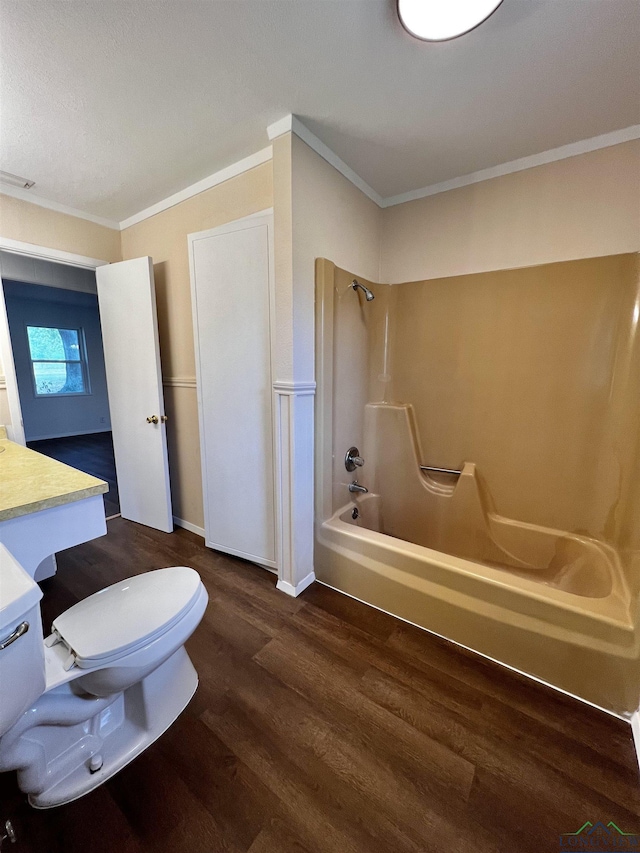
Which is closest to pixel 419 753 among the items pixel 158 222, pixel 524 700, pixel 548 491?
pixel 524 700

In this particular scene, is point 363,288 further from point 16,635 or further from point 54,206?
point 54,206

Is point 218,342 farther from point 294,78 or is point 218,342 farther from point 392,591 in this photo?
point 392,591

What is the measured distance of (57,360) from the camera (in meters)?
5.41

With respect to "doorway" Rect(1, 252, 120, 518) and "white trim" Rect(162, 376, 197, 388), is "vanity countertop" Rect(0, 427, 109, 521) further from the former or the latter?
"doorway" Rect(1, 252, 120, 518)

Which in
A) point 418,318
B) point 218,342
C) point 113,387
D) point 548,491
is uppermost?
point 418,318

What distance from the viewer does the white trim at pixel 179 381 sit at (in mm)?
2186

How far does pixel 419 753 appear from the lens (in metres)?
1.04

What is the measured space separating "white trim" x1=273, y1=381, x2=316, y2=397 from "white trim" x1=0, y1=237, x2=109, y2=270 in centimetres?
186

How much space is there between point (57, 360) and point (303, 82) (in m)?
6.06

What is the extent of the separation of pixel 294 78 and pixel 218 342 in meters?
1.16

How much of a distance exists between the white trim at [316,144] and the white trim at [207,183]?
19cm

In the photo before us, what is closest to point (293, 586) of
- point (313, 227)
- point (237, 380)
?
point (237, 380)

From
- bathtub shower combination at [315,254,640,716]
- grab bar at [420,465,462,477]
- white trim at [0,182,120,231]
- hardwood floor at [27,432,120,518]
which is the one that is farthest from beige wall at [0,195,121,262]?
grab bar at [420,465,462,477]

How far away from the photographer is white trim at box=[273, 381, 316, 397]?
1.56 m
